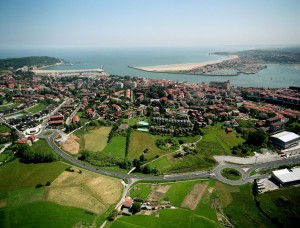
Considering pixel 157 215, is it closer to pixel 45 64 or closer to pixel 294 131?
pixel 294 131

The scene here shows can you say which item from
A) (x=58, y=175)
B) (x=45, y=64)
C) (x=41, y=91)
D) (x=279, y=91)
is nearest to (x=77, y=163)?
(x=58, y=175)

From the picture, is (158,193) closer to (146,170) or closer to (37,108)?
(146,170)

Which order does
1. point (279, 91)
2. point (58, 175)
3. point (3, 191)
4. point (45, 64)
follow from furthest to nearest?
point (45, 64) → point (279, 91) → point (58, 175) → point (3, 191)

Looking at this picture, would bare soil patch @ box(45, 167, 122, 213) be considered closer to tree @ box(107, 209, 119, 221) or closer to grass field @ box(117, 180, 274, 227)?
tree @ box(107, 209, 119, 221)

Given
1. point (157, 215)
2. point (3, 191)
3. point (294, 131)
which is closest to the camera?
point (157, 215)

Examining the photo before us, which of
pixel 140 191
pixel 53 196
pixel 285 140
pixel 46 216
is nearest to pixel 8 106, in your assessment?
pixel 53 196

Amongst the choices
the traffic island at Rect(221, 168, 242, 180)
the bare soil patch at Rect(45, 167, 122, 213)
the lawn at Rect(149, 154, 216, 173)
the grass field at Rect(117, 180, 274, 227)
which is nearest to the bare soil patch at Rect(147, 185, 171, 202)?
the grass field at Rect(117, 180, 274, 227)
